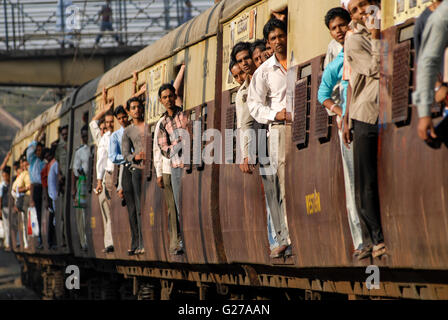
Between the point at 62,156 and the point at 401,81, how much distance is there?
50.2ft

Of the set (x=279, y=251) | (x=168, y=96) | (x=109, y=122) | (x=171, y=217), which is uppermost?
(x=109, y=122)

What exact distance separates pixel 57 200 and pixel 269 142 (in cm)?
1246

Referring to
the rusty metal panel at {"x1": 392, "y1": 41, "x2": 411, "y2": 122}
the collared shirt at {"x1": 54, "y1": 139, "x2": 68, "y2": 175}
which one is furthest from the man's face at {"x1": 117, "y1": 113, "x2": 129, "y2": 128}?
the rusty metal panel at {"x1": 392, "y1": 41, "x2": 411, "y2": 122}

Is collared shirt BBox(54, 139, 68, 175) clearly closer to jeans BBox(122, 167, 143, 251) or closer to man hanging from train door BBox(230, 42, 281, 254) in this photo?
jeans BBox(122, 167, 143, 251)

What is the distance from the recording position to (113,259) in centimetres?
1692

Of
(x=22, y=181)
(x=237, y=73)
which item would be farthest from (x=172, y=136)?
(x=22, y=181)

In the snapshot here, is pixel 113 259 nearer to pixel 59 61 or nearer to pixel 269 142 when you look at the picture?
pixel 269 142

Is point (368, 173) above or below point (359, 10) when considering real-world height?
below

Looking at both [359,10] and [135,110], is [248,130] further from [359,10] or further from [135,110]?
[135,110]

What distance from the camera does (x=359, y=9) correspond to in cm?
738

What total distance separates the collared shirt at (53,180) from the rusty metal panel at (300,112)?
13.0m

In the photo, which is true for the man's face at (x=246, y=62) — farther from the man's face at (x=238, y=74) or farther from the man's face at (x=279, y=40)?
the man's face at (x=279, y=40)

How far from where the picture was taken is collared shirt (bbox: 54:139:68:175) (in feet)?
69.2

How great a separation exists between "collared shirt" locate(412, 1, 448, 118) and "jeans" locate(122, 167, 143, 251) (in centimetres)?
918
